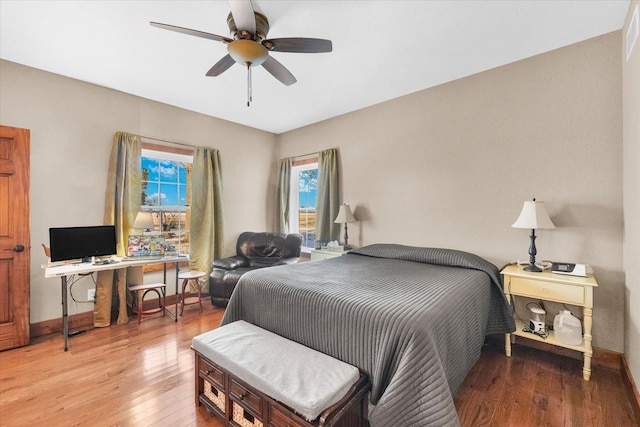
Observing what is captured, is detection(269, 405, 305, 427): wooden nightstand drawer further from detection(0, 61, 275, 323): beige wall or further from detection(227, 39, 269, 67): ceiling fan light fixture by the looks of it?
detection(0, 61, 275, 323): beige wall

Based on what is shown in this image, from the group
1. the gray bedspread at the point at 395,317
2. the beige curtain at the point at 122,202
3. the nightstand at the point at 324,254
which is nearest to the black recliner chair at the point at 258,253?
the nightstand at the point at 324,254

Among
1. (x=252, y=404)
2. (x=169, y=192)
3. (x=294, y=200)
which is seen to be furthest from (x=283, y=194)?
(x=252, y=404)

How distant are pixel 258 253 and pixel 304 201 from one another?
1.21m

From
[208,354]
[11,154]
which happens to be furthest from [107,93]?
[208,354]

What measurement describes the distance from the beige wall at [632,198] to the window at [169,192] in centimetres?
432

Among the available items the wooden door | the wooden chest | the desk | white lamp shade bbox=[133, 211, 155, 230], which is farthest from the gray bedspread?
the wooden door

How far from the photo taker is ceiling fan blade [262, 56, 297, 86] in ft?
7.27

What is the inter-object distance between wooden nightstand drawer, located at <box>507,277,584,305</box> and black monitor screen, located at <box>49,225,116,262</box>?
3.95 meters

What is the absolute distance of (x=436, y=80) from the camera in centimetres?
306

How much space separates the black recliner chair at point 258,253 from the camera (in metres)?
3.83

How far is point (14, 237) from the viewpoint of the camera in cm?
265

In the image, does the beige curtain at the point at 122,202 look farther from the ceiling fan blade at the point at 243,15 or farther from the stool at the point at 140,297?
the ceiling fan blade at the point at 243,15

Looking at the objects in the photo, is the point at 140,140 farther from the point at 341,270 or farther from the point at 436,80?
the point at 436,80

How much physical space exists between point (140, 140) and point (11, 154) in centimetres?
114
